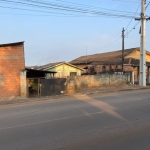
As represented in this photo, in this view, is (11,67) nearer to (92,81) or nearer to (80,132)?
(92,81)

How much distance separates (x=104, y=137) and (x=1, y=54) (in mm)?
12567

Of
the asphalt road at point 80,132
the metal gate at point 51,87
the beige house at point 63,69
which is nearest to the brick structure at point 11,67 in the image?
the metal gate at point 51,87

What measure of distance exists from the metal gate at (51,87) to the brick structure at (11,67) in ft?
6.17

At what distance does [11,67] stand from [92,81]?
26.5 feet

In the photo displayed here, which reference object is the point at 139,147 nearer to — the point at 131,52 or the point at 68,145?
the point at 68,145

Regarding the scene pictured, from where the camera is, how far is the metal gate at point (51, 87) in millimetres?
17141

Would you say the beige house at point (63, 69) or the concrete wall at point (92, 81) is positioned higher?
the beige house at point (63, 69)

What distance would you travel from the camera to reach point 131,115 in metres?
8.08

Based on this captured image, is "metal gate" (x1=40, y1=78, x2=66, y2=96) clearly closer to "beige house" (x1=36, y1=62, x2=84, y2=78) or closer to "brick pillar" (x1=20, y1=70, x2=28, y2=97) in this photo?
"brick pillar" (x1=20, y1=70, x2=28, y2=97)

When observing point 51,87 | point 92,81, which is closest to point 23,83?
point 51,87

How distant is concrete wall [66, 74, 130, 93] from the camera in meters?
19.3

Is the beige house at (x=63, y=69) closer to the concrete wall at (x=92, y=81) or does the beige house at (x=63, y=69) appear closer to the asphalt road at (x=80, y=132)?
the concrete wall at (x=92, y=81)

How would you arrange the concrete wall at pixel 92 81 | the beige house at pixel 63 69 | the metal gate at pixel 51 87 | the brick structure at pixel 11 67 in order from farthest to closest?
the beige house at pixel 63 69
the concrete wall at pixel 92 81
the metal gate at pixel 51 87
the brick structure at pixel 11 67

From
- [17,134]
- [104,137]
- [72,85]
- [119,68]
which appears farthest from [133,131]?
→ [119,68]
